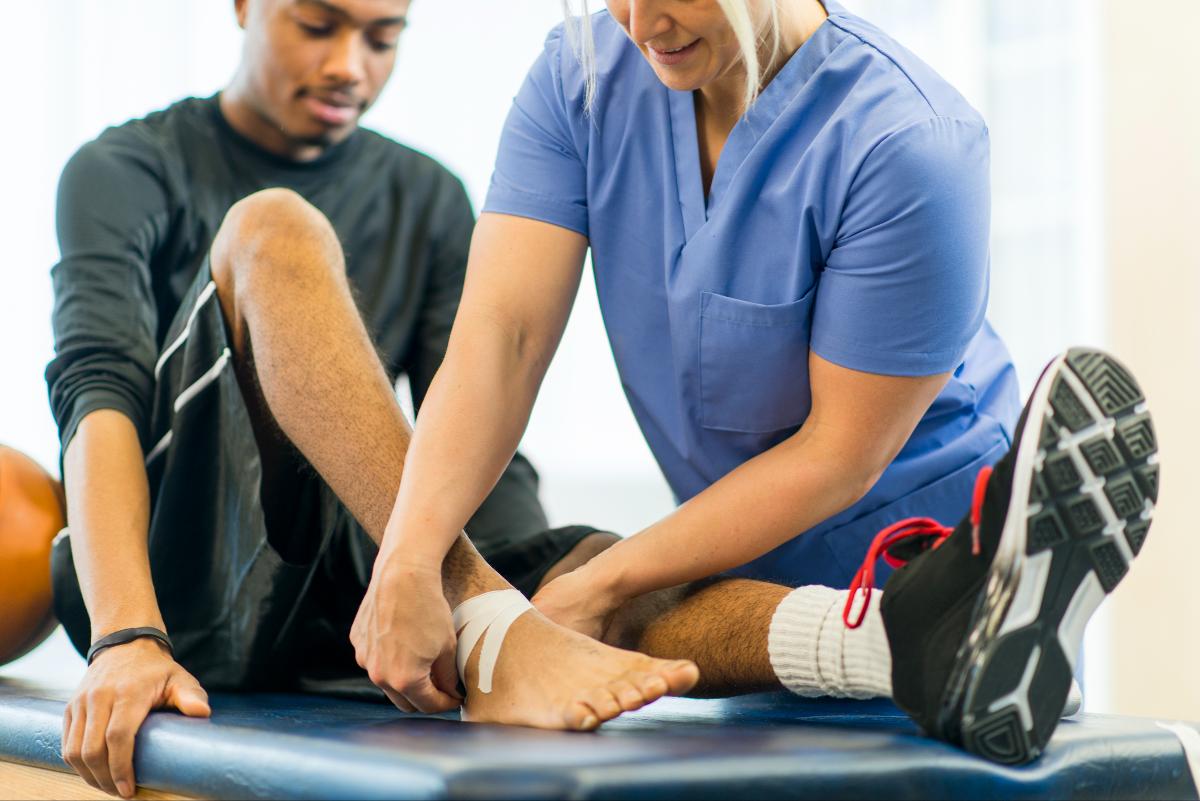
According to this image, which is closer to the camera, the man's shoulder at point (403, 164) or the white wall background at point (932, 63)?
the man's shoulder at point (403, 164)

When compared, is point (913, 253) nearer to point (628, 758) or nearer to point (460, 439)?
point (460, 439)

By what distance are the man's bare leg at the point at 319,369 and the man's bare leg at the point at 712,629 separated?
0.54 ft

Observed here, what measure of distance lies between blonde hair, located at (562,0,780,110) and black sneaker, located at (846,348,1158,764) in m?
0.42

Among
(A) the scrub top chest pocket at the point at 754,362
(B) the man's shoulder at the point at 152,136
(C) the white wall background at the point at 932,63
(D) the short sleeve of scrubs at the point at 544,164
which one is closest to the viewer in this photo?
(A) the scrub top chest pocket at the point at 754,362

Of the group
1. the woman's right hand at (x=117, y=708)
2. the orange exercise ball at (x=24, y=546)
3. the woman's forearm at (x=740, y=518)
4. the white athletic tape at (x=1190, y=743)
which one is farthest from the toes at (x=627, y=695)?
the orange exercise ball at (x=24, y=546)

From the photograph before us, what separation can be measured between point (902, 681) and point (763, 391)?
0.38m

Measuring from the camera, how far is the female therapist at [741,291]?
44.1 inches

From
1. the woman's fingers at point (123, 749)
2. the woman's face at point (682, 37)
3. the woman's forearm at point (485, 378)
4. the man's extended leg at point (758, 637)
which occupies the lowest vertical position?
the woman's fingers at point (123, 749)

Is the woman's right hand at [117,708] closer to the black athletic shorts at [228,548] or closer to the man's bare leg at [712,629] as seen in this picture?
the black athletic shorts at [228,548]

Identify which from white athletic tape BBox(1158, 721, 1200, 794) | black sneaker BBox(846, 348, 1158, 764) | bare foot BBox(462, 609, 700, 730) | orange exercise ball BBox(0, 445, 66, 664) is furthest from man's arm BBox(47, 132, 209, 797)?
white athletic tape BBox(1158, 721, 1200, 794)

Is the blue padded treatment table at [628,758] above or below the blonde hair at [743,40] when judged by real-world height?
below

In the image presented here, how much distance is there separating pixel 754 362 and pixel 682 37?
0.30 metres

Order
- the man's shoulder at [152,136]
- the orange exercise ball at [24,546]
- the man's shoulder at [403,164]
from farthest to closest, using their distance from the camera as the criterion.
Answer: the man's shoulder at [403,164], the man's shoulder at [152,136], the orange exercise ball at [24,546]

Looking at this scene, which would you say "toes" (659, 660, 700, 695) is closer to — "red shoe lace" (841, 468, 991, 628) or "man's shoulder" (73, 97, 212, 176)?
"red shoe lace" (841, 468, 991, 628)
